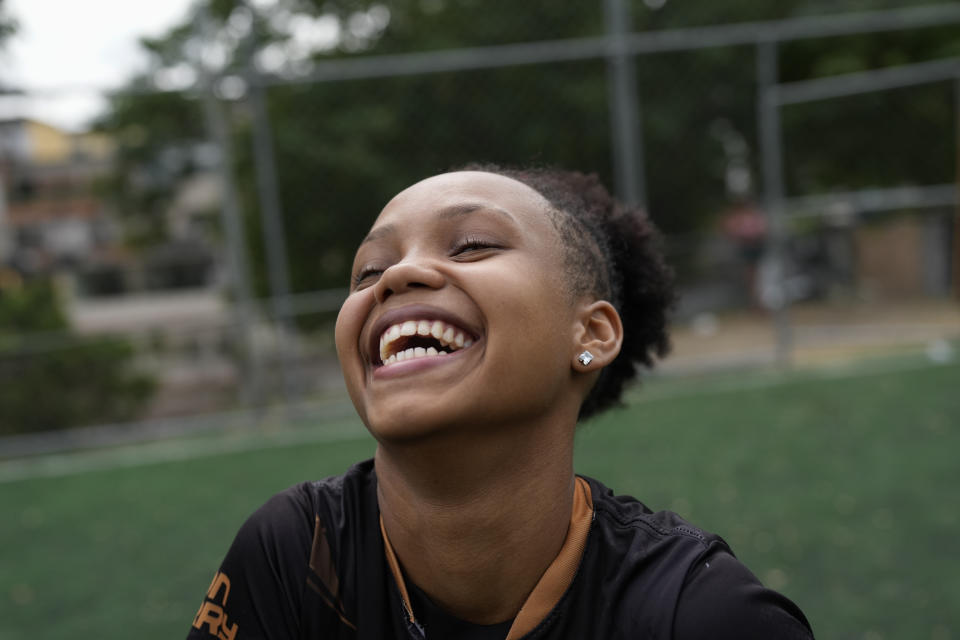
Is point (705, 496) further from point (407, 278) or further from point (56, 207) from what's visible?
point (56, 207)

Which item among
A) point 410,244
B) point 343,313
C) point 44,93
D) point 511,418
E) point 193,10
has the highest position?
point 193,10

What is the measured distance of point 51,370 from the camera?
7035mm

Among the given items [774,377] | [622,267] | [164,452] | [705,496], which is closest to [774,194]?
[774,377]

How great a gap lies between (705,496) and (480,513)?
350 centimetres

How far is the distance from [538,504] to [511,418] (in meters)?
0.18

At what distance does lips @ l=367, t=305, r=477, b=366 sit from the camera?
1.49 m

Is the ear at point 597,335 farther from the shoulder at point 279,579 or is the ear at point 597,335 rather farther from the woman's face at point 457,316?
the shoulder at point 279,579

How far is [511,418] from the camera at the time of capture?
4.87 ft

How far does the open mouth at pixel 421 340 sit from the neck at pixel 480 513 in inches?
5.8

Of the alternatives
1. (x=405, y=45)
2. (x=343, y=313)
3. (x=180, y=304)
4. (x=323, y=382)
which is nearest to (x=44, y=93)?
(x=180, y=304)

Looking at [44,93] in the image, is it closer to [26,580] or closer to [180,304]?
[180,304]

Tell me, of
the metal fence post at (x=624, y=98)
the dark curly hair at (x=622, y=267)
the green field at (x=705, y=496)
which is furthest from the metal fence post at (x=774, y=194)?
the dark curly hair at (x=622, y=267)

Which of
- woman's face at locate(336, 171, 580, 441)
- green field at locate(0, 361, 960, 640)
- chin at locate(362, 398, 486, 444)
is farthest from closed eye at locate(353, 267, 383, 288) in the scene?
green field at locate(0, 361, 960, 640)

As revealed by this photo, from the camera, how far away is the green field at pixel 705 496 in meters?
3.67
